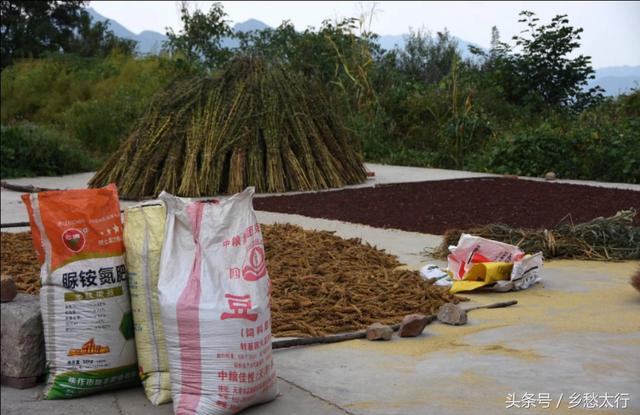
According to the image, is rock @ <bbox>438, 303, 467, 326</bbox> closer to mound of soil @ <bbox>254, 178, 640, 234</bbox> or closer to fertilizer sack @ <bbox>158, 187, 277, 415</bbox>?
fertilizer sack @ <bbox>158, 187, 277, 415</bbox>

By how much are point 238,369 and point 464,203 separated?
6.97 metres

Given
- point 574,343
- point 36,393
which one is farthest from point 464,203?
point 36,393

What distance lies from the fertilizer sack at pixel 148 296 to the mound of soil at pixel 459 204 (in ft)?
15.1

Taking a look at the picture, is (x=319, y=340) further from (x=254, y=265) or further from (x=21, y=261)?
(x=21, y=261)

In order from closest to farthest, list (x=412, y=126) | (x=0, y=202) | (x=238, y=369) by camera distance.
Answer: (x=238, y=369) < (x=0, y=202) < (x=412, y=126)

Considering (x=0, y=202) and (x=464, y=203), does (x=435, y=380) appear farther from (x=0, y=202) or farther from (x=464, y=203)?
(x=0, y=202)

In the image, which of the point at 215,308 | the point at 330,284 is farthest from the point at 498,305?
the point at 215,308

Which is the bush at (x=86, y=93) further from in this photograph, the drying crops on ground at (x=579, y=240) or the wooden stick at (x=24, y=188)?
the drying crops on ground at (x=579, y=240)

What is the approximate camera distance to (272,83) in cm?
1227

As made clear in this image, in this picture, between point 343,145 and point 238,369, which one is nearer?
point 238,369

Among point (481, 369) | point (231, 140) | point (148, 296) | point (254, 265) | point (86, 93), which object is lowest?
point (481, 369)

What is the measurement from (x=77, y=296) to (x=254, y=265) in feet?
2.62

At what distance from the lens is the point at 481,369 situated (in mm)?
4016

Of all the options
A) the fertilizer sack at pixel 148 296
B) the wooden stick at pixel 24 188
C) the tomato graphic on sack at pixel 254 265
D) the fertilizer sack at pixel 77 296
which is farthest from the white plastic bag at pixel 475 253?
the wooden stick at pixel 24 188
